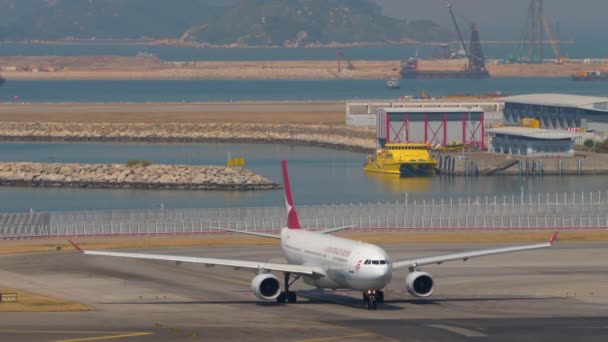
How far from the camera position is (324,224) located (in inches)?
3875

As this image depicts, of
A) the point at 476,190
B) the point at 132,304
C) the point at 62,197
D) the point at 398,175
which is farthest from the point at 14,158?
the point at 132,304

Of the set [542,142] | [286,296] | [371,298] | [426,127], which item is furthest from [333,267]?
[426,127]

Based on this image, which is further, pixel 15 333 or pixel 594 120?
pixel 594 120

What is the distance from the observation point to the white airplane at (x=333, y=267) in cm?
6022

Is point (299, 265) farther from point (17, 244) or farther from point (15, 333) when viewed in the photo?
point (17, 244)

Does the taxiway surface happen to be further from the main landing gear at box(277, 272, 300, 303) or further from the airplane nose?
the airplane nose

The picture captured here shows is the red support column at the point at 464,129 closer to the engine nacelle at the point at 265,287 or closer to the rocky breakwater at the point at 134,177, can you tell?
the rocky breakwater at the point at 134,177

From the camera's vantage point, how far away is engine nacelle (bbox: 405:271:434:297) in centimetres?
6338

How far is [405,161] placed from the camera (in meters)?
169

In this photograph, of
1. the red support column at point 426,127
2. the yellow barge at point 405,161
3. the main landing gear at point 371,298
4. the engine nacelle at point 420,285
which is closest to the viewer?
the main landing gear at point 371,298

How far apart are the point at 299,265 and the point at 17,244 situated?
3305 centimetres

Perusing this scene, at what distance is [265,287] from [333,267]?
357 centimetres

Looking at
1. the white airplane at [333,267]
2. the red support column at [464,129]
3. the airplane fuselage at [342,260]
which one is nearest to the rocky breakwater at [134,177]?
the red support column at [464,129]

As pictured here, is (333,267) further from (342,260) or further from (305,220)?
(305,220)
